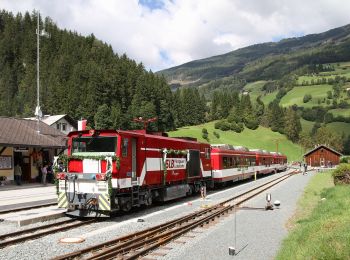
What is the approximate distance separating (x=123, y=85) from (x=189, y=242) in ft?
387

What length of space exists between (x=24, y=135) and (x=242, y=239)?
91.8ft

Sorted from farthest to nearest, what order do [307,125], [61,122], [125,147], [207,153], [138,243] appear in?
[307,125] → [61,122] → [207,153] → [125,147] → [138,243]

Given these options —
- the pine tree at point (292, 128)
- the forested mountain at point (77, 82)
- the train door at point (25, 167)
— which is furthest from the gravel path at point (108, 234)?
the pine tree at point (292, 128)

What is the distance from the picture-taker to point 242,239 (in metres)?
14.2

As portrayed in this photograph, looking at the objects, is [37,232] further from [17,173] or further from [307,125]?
[307,125]

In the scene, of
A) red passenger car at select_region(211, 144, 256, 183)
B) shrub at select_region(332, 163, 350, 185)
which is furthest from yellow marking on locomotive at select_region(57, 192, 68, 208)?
shrub at select_region(332, 163, 350, 185)

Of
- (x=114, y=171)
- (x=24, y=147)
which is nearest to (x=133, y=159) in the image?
(x=114, y=171)

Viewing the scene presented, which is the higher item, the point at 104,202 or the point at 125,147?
the point at 125,147

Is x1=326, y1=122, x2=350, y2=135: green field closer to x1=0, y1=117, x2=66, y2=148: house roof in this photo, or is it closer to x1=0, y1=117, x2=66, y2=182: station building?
x1=0, y1=117, x2=66, y2=148: house roof

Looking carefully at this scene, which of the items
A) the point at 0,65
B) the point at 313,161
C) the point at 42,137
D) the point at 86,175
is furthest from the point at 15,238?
the point at 0,65

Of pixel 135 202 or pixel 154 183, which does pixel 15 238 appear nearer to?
pixel 135 202

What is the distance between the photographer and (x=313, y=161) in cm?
10319

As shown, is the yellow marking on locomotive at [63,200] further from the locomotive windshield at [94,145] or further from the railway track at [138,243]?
the railway track at [138,243]

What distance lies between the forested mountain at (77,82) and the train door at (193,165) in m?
82.4
